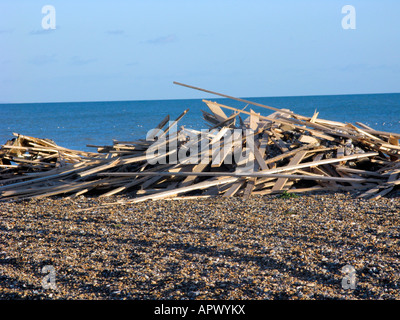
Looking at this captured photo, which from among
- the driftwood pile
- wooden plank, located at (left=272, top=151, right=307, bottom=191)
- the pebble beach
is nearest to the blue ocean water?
the driftwood pile

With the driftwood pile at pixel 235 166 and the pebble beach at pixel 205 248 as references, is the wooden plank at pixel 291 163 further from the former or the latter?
the pebble beach at pixel 205 248

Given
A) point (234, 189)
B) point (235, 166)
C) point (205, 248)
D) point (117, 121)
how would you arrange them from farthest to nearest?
point (117, 121), point (235, 166), point (234, 189), point (205, 248)

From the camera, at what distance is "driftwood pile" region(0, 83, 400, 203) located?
22.1 feet

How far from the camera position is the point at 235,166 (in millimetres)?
7129

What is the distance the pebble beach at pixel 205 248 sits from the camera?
349 centimetres

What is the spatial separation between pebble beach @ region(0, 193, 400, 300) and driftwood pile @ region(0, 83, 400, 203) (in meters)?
0.37

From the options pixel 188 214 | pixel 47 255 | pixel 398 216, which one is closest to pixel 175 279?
pixel 47 255

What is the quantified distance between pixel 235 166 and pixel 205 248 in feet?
9.30

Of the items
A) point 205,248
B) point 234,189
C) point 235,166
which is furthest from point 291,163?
point 205,248

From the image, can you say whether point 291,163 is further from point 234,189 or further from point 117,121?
point 117,121

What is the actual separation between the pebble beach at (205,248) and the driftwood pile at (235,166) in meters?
0.37

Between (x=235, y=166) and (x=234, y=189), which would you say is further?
(x=235, y=166)

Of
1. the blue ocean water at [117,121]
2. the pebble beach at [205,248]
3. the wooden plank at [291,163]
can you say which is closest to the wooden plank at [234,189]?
the pebble beach at [205,248]

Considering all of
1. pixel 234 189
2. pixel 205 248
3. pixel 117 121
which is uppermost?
pixel 117 121
